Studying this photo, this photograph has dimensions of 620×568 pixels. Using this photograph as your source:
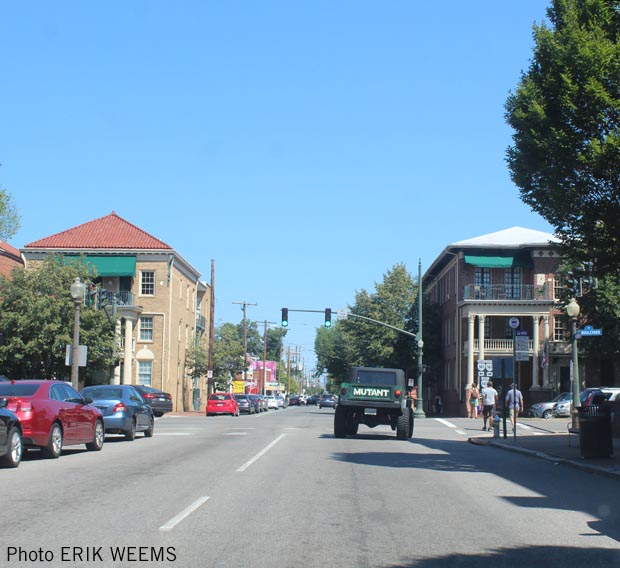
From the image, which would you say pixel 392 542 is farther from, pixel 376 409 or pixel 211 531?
pixel 376 409

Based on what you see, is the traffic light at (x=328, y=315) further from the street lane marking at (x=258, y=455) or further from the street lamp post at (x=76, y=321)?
the street lane marking at (x=258, y=455)

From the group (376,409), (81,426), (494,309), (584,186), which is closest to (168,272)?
(494,309)

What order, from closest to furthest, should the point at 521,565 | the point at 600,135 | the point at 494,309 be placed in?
the point at 521,565, the point at 600,135, the point at 494,309

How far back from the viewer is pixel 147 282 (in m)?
60.9

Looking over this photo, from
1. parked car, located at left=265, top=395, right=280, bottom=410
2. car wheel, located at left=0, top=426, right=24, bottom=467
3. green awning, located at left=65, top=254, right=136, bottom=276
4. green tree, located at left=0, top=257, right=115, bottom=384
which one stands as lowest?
parked car, located at left=265, top=395, right=280, bottom=410

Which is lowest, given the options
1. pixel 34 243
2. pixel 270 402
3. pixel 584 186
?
pixel 270 402

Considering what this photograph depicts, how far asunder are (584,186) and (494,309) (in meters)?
39.8

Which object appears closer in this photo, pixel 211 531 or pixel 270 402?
pixel 211 531

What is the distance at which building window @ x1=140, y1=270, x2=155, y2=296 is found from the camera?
2393 inches

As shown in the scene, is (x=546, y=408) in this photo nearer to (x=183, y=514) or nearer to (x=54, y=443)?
(x=54, y=443)

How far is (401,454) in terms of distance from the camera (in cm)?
2045

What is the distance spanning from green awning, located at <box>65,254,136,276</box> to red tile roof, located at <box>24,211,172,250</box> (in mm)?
733

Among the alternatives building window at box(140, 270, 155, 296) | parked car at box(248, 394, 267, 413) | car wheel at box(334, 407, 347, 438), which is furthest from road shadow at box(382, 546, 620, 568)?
building window at box(140, 270, 155, 296)

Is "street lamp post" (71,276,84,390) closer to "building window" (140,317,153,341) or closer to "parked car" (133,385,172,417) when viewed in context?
"parked car" (133,385,172,417)
